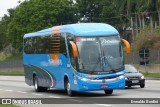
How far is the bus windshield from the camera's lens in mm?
22516

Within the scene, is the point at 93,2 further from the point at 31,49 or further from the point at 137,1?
the point at 31,49

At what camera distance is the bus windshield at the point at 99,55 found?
22.5 meters

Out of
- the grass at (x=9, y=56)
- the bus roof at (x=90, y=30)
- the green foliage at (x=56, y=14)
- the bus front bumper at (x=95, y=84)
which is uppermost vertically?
the bus roof at (x=90, y=30)

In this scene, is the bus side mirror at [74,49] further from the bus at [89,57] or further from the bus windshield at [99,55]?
the bus windshield at [99,55]

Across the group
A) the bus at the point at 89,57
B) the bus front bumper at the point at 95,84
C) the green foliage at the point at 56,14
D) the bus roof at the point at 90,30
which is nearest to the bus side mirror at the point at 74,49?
the bus at the point at 89,57

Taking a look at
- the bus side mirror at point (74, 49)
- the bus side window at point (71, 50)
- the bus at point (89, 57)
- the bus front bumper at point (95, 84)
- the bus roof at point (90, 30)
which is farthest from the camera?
the bus roof at point (90, 30)

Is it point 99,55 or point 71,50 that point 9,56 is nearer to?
point 71,50

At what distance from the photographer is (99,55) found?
22.7m

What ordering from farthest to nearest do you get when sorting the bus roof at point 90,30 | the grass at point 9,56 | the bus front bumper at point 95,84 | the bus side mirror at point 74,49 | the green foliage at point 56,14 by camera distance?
the grass at point 9,56, the green foliage at point 56,14, the bus roof at point 90,30, the bus front bumper at point 95,84, the bus side mirror at point 74,49

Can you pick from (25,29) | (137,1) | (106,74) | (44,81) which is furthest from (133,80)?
(25,29)

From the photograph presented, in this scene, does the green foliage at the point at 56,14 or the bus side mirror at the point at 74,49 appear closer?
the bus side mirror at the point at 74,49

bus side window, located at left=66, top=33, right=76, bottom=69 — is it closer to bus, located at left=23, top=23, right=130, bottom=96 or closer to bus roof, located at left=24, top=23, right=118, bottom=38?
bus, located at left=23, top=23, right=130, bottom=96

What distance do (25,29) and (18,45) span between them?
4053 millimetres

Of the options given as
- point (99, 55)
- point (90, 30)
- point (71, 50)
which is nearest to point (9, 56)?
point (90, 30)
